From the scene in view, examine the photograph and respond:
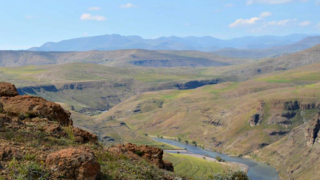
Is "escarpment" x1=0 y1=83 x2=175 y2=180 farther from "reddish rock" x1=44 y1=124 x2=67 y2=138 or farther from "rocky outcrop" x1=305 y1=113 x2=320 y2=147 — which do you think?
"rocky outcrop" x1=305 y1=113 x2=320 y2=147

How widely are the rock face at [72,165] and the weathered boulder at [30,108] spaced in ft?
22.6

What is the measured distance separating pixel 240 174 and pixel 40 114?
565 inches

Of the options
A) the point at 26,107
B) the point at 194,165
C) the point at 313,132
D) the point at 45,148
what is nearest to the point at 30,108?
the point at 26,107

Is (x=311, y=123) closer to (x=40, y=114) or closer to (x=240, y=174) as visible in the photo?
(x=240, y=174)

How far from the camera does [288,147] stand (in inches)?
6811

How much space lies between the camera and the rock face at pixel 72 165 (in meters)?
14.0

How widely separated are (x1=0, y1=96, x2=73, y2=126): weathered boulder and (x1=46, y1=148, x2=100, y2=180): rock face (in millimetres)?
6903

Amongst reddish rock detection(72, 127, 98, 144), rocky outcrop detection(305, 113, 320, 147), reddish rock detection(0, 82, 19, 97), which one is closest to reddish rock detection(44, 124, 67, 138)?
reddish rock detection(72, 127, 98, 144)

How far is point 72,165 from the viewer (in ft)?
46.1

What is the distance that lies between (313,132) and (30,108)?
15909 centimetres

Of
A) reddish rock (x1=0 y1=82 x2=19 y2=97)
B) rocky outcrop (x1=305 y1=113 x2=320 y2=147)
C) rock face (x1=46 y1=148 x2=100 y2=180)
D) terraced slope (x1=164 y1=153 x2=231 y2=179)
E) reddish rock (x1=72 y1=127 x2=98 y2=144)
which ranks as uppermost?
reddish rock (x1=0 y1=82 x2=19 y2=97)

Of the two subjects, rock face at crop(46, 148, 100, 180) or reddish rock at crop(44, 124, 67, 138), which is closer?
rock face at crop(46, 148, 100, 180)

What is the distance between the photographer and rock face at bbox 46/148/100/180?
45.9 feet

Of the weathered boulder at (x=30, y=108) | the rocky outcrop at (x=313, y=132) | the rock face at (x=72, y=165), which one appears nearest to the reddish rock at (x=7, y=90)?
the weathered boulder at (x=30, y=108)
